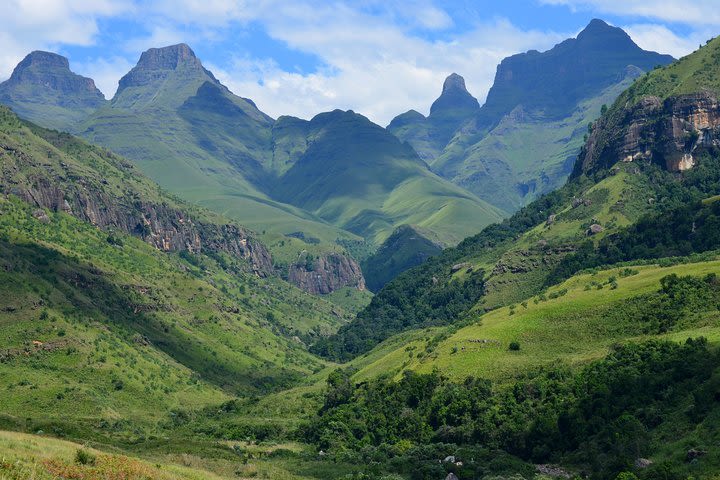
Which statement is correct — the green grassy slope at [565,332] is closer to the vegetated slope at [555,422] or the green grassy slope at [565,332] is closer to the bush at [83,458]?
the vegetated slope at [555,422]

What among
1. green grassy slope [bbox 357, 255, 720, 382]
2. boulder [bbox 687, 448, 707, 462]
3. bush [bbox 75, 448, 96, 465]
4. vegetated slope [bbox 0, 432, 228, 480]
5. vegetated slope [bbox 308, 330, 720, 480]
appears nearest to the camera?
vegetated slope [bbox 0, 432, 228, 480]

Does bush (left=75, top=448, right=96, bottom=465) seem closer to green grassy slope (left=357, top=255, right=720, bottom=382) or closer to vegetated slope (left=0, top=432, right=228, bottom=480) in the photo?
vegetated slope (left=0, top=432, right=228, bottom=480)

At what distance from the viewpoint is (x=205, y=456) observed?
410ft

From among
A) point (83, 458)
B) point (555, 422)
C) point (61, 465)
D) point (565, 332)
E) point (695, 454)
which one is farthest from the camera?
point (565, 332)

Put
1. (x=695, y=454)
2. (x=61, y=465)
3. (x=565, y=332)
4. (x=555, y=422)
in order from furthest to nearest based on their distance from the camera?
1. (x=565, y=332)
2. (x=555, y=422)
3. (x=695, y=454)
4. (x=61, y=465)

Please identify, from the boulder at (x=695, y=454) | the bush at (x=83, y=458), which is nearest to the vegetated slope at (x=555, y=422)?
the boulder at (x=695, y=454)

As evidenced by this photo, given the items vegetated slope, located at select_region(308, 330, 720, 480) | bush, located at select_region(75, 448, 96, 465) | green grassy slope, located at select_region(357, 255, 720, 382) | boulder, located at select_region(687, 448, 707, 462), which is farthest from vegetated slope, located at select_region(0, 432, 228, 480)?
green grassy slope, located at select_region(357, 255, 720, 382)

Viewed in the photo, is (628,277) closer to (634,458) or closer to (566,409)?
(566,409)

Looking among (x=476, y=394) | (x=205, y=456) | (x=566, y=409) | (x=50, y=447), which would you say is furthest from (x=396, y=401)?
(x=50, y=447)

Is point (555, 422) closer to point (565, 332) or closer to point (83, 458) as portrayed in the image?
point (565, 332)

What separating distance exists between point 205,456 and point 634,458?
59.4m

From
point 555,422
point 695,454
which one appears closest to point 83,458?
point 695,454

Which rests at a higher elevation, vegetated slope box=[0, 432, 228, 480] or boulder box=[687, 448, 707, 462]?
boulder box=[687, 448, 707, 462]

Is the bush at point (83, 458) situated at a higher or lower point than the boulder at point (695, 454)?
lower
